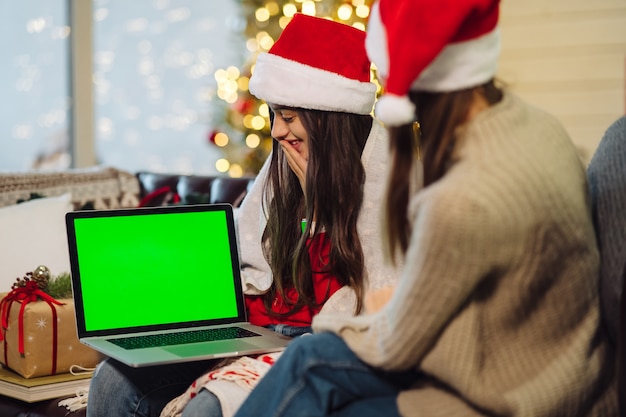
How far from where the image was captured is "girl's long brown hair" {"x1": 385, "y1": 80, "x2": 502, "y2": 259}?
136cm

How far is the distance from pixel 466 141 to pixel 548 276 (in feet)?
0.81

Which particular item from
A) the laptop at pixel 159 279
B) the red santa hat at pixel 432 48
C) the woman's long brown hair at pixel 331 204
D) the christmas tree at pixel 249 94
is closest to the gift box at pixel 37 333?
the laptop at pixel 159 279

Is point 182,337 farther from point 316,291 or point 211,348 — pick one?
point 316,291

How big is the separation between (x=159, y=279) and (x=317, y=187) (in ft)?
1.40

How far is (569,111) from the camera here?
14.2ft

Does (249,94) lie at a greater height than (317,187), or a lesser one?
greater

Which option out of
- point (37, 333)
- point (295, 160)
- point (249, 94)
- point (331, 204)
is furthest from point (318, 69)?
point (249, 94)

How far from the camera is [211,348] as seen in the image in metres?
1.77

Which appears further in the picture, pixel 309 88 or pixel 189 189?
pixel 189 189

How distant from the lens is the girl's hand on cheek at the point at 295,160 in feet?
6.66

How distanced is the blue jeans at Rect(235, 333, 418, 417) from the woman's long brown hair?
469 millimetres

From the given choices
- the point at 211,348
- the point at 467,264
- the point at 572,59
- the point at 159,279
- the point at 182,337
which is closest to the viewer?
→ the point at 467,264

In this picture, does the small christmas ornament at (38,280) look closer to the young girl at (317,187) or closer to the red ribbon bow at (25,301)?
the red ribbon bow at (25,301)

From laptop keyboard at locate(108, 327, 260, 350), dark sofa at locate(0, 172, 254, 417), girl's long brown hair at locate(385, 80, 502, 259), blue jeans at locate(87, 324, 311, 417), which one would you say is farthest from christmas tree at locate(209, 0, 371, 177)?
girl's long brown hair at locate(385, 80, 502, 259)
